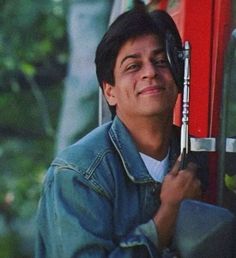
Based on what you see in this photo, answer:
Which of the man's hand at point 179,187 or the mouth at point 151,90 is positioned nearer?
the man's hand at point 179,187

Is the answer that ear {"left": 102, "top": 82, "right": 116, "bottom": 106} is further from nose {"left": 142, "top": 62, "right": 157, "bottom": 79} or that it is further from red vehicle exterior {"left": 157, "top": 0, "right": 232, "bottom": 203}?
red vehicle exterior {"left": 157, "top": 0, "right": 232, "bottom": 203}

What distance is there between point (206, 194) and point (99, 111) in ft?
5.23

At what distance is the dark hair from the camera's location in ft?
8.23

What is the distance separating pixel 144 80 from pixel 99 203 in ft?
1.37

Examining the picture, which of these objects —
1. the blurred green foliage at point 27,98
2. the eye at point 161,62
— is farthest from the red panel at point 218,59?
the blurred green foliage at point 27,98

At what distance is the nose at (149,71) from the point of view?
244 centimetres

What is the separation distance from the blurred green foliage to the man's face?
1.64 meters

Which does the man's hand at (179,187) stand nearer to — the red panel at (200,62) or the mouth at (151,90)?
the mouth at (151,90)

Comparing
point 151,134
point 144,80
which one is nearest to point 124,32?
point 144,80

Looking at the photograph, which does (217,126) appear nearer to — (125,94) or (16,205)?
(125,94)

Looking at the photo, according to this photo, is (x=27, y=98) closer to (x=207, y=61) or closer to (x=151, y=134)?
(x=207, y=61)

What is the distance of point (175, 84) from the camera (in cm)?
248

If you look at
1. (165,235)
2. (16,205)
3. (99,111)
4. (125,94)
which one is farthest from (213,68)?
(16,205)

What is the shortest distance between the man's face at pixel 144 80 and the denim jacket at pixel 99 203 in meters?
0.10
